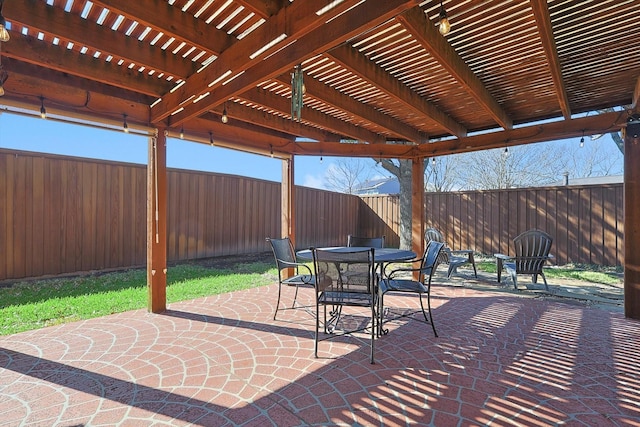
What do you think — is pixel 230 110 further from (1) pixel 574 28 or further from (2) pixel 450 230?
(2) pixel 450 230

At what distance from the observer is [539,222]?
709cm

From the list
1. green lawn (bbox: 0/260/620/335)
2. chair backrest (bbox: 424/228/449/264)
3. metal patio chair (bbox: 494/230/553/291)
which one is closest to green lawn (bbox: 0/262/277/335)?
green lawn (bbox: 0/260/620/335)

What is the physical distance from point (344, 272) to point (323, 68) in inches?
73.0

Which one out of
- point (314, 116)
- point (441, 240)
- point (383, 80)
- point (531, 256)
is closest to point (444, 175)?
point (441, 240)

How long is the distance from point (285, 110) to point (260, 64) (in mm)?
1268

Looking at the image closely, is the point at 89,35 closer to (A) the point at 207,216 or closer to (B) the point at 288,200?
(B) the point at 288,200

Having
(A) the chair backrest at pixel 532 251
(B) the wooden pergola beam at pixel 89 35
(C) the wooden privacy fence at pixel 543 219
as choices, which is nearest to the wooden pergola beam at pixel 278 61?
(B) the wooden pergola beam at pixel 89 35

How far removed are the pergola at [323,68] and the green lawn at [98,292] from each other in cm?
76

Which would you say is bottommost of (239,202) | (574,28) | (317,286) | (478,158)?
(317,286)

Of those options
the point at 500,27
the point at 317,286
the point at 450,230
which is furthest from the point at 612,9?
the point at 450,230

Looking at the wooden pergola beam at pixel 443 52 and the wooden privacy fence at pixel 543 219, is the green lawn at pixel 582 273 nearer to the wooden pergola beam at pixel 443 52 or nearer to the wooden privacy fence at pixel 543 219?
the wooden privacy fence at pixel 543 219

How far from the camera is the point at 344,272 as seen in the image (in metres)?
2.62

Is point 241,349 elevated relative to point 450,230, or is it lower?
lower

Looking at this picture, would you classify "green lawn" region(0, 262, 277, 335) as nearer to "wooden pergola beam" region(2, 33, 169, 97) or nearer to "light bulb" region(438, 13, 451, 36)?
"wooden pergola beam" region(2, 33, 169, 97)
